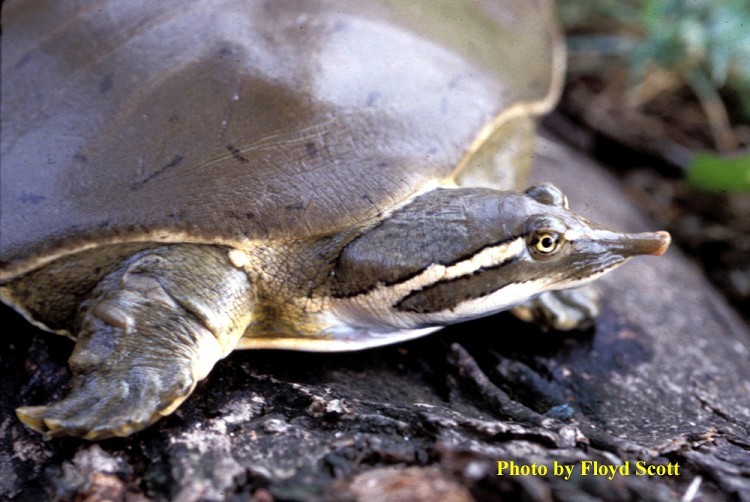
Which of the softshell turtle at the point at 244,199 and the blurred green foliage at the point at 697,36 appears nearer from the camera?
the softshell turtle at the point at 244,199

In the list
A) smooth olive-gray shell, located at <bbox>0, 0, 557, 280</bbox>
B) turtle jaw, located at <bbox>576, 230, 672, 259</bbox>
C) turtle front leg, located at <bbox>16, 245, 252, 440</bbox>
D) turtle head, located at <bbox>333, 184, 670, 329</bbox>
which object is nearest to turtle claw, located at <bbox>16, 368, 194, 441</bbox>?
turtle front leg, located at <bbox>16, 245, 252, 440</bbox>

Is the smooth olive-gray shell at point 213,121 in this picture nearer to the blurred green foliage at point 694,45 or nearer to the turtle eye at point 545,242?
the turtle eye at point 545,242

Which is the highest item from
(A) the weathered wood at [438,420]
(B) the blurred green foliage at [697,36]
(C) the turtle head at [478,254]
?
(B) the blurred green foliage at [697,36]

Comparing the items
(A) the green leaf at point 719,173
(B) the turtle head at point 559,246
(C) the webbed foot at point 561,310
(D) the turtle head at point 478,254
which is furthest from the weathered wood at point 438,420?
(A) the green leaf at point 719,173

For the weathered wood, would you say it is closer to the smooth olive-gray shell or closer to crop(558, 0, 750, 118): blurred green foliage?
the smooth olive-gray shell

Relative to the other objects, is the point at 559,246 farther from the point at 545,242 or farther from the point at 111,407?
the point at 111,407

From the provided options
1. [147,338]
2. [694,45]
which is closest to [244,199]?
[147,338]
